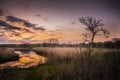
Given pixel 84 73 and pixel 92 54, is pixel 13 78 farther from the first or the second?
pixel 92 54

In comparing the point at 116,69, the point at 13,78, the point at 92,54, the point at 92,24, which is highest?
the point at 92,24

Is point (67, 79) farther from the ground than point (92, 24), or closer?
closer

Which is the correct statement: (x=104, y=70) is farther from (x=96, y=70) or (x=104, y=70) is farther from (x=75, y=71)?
(x=75, y=71)

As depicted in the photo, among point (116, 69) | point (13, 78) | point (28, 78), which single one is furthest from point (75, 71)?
point (13, 78)

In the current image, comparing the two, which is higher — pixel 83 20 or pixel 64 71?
pixel 83 20

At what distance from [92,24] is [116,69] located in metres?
14.8

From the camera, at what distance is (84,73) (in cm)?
324

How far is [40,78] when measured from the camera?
3.75 metres

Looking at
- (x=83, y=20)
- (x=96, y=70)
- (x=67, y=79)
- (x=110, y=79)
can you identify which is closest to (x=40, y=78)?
(x=67, y=79)

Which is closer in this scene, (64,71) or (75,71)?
(75,71)

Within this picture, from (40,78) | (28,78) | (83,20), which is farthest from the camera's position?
(83,20)

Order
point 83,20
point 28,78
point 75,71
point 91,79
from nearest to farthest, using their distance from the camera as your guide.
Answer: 1. point 91,79
2. point 75,71
3. point 28,78
4. point 83,20

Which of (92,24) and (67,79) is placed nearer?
(67,79)

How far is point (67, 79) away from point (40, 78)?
856mm
